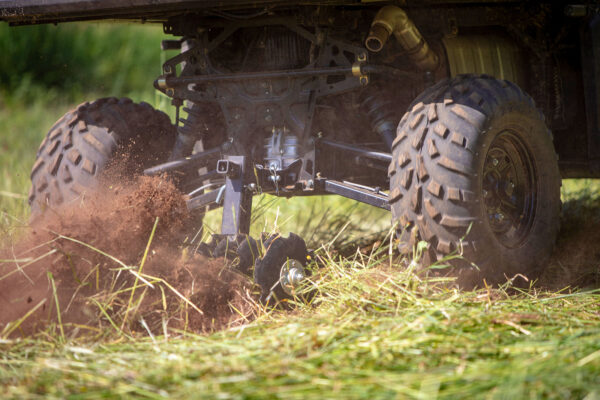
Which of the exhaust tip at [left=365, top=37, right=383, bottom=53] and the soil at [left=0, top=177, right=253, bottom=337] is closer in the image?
the soil at [left=0, top=177, right=253, bottom=337]

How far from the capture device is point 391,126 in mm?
3014

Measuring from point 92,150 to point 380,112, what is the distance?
1271mm

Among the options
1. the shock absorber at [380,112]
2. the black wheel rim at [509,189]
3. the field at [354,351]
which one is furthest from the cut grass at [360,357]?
the shock absorber at [380,112]

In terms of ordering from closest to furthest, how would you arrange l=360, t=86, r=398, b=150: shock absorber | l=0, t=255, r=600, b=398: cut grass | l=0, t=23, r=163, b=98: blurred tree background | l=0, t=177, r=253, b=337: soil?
1. l=0, t=255, r=600, b=398: cut grass
2. l=0, t=177, r=253, b=337: soil
3. l=360, t=86, r=398, b=150: shock absorber
4. l=0, t=23, r=163, b=98: blurred tree background

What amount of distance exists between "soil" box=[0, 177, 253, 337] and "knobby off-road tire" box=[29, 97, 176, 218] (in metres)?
0.48

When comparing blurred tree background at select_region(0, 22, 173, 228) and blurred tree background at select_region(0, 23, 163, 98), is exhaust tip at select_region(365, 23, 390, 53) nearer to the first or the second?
blurred tree background at select_region(0, 22, 173, 228)

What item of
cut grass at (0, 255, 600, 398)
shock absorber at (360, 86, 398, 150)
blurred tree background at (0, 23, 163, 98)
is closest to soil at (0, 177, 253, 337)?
cut grass at (0, 255, 600, 398)

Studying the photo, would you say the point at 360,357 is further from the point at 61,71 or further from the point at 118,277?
the point at 61,71

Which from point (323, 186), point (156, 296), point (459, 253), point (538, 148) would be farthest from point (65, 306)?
point (538, 148)

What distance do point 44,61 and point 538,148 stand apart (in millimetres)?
8592

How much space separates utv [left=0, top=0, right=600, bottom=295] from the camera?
2520 millimetres

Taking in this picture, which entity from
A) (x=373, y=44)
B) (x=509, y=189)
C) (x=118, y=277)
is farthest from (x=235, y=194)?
(x=509, y=189)

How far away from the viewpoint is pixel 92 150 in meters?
3.09

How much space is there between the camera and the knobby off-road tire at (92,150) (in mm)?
3059
